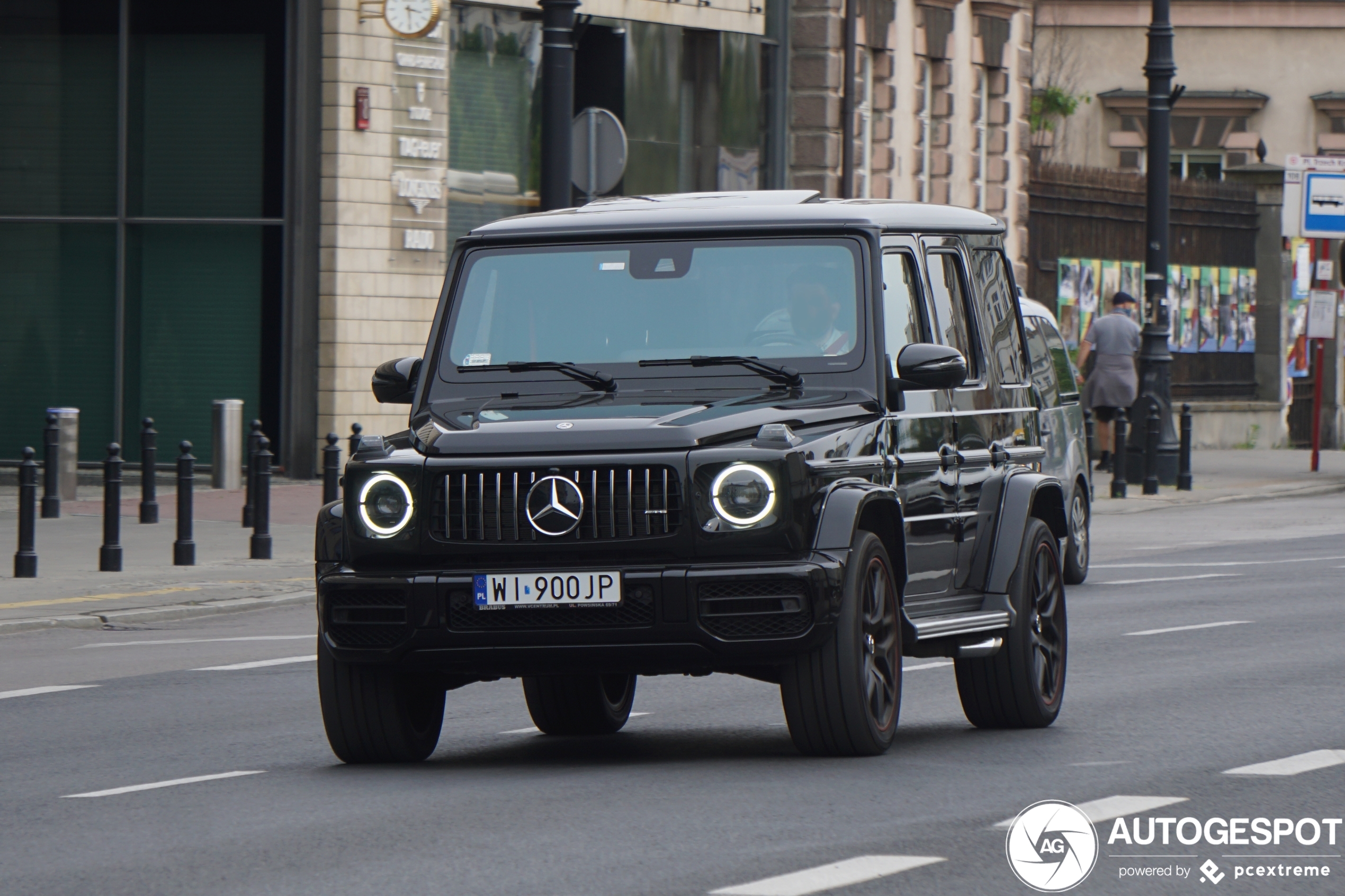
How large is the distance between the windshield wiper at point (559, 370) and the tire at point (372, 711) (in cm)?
114

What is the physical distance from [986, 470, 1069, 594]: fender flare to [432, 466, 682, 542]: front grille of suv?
171cm

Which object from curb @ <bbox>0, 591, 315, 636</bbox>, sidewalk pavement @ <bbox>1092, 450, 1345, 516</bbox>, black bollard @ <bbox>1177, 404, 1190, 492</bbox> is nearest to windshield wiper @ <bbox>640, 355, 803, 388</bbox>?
curb @ <bbox>0, 591, 315, 636</bbox>

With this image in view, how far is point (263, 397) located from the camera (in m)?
25.1

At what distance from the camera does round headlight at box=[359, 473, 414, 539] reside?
823cm

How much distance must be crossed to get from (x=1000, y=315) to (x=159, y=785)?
12.5 ft

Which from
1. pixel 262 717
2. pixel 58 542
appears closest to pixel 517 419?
pixel 262 717

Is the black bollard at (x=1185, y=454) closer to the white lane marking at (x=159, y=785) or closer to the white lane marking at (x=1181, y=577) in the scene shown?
the white lane marking at (x=1181, y=577)

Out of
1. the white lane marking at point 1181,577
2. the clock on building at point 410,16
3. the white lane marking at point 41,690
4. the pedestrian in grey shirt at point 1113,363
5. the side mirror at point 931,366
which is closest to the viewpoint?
the side mirror at point 931,366

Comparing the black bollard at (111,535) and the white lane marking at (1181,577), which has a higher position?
the black bollard at (111,535)

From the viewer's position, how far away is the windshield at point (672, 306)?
9078mm

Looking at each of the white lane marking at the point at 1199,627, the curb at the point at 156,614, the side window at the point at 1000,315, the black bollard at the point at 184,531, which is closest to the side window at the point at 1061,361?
the white lane marking at the point at 1199,627

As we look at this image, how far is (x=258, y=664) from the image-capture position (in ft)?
40.7

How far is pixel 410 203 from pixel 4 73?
411cm

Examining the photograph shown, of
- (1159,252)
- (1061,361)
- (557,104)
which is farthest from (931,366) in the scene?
(1159,252)
